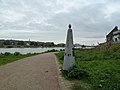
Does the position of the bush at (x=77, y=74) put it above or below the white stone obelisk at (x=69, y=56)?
below

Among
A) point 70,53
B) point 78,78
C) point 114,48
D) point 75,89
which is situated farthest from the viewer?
point 114,48

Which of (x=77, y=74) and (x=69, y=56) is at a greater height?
(x=69, y=56)

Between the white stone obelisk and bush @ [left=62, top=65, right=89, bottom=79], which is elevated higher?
the white stone obelisk

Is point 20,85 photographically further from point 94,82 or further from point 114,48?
point 114,48

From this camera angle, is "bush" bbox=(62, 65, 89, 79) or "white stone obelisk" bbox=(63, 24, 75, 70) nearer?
"bush" bbox=(62, 65, 89, 79)

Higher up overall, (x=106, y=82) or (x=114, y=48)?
(x=114, y=48)

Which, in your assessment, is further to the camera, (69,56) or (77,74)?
(69,56)

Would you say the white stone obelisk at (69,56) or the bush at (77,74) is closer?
the bush at (77,74)

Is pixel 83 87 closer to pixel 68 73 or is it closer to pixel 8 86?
pixel 68 73

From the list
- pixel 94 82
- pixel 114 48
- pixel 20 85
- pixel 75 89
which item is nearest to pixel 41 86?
pixel 20 85

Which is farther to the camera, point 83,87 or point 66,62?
point 66,62

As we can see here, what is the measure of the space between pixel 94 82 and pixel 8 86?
121 inches

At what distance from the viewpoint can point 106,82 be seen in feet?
23.8

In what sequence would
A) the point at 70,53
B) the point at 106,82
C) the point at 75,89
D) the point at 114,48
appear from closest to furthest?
the point at 75,89 < the point at 106,82 < the point at 70,53 < the point at 114,48
